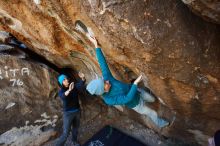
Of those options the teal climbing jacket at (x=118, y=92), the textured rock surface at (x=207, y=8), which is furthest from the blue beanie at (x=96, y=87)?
the textured rock surface at (x=207, y=8)

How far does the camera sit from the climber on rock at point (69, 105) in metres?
5.85

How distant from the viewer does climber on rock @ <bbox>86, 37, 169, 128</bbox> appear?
4418 millimetres

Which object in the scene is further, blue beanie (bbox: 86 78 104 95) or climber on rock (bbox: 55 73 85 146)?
climber on rock (bbox: 55 73 85 146)

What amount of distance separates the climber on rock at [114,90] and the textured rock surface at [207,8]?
1.50 m

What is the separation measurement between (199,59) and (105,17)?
132cm

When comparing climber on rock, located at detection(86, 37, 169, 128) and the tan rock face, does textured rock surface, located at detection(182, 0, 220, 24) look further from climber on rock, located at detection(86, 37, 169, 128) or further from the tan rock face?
climber on rock, located at detection(86, 37, 169, 128)

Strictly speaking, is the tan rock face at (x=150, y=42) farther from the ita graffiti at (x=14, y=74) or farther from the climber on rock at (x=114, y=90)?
the ita graffiti at (x=14, y=74)

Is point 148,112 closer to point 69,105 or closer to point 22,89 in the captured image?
point 69,105

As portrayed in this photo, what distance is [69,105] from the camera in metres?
6.14

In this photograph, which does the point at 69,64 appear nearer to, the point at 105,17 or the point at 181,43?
the point at 105,17

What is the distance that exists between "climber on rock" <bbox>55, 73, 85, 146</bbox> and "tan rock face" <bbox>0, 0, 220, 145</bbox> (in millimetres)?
587

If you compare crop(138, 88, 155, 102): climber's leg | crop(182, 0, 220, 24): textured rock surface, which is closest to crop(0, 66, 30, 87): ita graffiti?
crop(138, 88, 155, 102): climber's leg

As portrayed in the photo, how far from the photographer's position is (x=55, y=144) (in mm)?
6684

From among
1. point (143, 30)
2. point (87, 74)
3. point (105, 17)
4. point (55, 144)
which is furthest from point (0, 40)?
point (143, 30)
